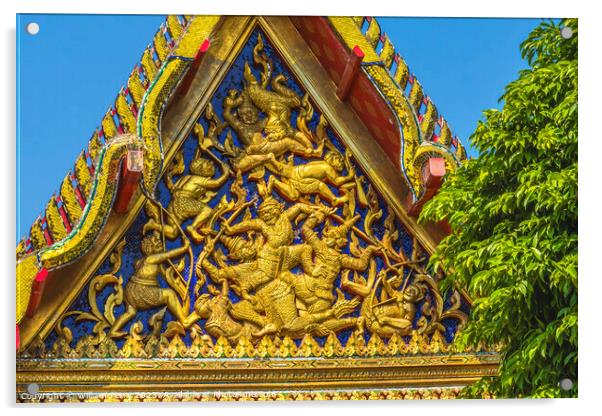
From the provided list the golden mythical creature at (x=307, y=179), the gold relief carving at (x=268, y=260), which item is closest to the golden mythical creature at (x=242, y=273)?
the gold relief carving at (x=268, y=260)

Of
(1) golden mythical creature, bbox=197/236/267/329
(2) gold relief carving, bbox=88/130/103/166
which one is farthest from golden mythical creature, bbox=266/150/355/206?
(2) gold relief carving, bbox=88/130/103/166

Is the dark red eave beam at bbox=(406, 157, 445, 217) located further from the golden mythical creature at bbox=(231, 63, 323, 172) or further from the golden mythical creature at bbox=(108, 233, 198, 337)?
the golden mythical creature at bbox=(108, 233, 198, 337)

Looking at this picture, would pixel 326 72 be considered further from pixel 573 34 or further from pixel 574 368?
pixel 574 368

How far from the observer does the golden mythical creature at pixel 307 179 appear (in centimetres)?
712

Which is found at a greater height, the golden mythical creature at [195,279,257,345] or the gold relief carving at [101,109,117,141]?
the gold relief carving at [101,109,117,141]

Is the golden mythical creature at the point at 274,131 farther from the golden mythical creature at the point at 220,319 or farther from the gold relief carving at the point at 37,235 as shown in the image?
the gold relief carving at the point at 37,235

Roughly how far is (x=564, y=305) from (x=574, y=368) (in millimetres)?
257

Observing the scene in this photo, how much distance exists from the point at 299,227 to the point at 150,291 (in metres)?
0.70

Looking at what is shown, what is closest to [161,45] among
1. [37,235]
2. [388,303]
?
[37,235]

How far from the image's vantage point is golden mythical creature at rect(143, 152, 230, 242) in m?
7.00

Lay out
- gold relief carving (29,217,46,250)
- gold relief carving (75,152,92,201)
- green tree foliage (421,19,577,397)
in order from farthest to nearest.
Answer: gold relief carving (75,152,92,201) → gold relief carving (29,217,46,250) → green tree foliage (421,19,577,397)

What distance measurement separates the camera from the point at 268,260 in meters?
7.06

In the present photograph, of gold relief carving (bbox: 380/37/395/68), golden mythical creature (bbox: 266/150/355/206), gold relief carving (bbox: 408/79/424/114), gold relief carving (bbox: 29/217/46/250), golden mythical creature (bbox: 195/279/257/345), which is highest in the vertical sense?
gold relief carving (bbox: 380/37/395/68)
